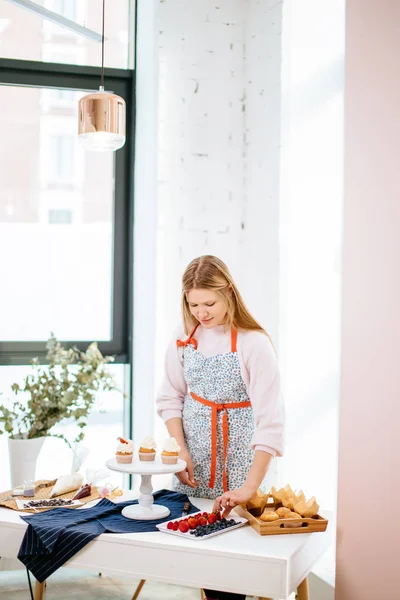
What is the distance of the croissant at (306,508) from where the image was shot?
2.27 metres

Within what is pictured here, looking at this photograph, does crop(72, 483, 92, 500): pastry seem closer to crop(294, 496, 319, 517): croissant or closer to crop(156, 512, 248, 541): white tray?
crop(156, 512, 248, 541): white tray

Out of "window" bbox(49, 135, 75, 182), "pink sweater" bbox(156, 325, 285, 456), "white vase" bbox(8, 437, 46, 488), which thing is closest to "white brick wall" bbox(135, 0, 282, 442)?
"window" bbox(49, 135, 75, 182)

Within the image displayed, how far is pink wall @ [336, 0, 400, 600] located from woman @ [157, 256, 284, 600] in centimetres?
28

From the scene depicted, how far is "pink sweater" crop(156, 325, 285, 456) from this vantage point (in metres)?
2.35

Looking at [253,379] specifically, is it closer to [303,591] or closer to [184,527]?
[184,527]

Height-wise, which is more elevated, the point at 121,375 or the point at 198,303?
the point at 198,303

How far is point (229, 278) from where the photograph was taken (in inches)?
98.7

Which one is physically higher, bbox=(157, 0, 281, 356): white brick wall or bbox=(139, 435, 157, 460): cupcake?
bbox=(157, 0, 281, 356): white brick wall

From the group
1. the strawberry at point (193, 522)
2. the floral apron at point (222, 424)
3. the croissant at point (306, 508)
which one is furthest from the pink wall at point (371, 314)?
the strawberry at point (193, 522)

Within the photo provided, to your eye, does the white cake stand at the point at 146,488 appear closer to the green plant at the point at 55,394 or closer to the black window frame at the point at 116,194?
the green plant at the point at 55,394

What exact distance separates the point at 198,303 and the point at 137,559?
2.77ft

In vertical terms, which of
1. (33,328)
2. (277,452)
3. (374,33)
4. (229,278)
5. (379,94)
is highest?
(374,33)

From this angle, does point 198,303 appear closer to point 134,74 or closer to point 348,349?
point 348,349

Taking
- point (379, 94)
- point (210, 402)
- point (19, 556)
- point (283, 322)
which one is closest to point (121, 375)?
point (283, 322)
